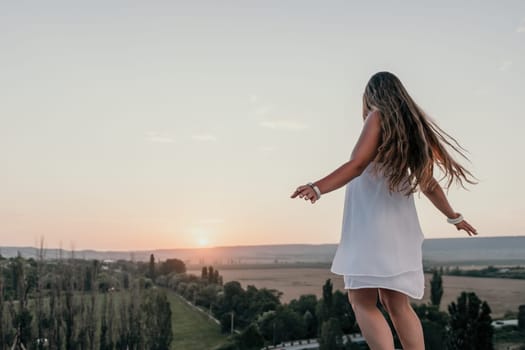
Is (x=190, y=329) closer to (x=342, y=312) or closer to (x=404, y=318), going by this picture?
(x=342, y=312)

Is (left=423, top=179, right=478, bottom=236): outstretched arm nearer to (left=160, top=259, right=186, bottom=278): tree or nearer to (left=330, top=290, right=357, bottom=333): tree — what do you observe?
(left=330, top=290, right=357, bottom=333): tree

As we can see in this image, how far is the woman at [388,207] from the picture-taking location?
2.23 meters

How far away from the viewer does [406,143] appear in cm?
226

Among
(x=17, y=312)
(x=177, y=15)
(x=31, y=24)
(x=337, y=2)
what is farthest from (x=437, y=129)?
(x=17, y=312)

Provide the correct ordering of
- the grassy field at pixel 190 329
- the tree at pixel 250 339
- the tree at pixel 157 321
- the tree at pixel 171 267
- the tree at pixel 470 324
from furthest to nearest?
the tree at pixel 171 267, the grassy field at pixel 190 329, the tree at pixel 250 339, the tree at pixel 157 321, the tree at pixel 470 324

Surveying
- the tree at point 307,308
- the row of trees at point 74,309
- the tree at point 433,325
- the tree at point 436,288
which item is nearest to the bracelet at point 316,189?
the row of trees at point 74,309

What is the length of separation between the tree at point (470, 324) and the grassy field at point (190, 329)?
875cm

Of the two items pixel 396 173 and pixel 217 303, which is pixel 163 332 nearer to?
pixel 217 303

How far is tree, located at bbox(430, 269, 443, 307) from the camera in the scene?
80.4ft

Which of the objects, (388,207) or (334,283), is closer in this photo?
(388,207)

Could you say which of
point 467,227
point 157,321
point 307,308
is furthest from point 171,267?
point 467,227

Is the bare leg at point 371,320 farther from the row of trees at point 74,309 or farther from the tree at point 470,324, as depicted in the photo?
the tree at point 470,324

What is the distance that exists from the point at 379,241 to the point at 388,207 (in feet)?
0.44

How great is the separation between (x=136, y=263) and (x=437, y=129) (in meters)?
22.1
